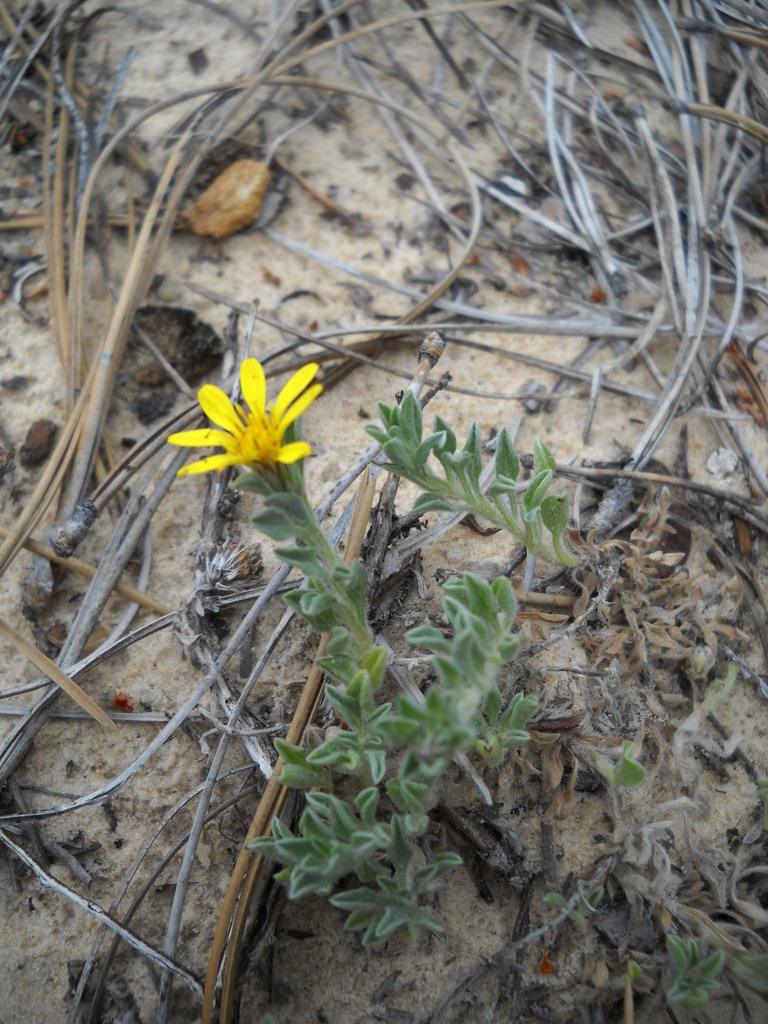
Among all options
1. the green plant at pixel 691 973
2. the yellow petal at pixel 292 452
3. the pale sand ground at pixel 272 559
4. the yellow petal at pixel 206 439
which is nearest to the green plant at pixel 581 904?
the pale sand ground at pixel 272 559

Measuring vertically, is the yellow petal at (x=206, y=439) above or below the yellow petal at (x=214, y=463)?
below

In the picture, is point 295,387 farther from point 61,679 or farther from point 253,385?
point 61,679

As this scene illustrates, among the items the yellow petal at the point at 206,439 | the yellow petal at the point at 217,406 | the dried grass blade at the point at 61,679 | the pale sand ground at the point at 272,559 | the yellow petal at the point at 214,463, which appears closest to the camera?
the yellow petal at the point at 214,463

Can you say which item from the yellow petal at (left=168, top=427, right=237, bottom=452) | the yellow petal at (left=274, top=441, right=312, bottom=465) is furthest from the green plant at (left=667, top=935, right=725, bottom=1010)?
→ the yellow petal at (left=168, top=427, right=237, bottom=452)

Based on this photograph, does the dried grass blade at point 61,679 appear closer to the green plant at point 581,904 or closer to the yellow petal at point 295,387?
the yellow petal at point 295,387

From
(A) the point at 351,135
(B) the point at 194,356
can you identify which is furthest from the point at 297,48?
(B) the point at 194,356

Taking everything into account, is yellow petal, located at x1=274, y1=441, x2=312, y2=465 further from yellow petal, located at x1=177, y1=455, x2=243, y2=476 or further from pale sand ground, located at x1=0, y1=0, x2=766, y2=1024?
pale sand ground, located at x1=0, y1=0, x2=766, y2=1024

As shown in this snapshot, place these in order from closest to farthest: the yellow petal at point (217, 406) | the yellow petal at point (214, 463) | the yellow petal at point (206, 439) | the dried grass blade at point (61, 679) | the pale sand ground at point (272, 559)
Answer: the yellow petal at point (214, 463), the yellow petal at point (206, 439), the yellow petal at point (217, 406), the pale sand ground at point (272, 559), the dried grass blade at point (61, 679)
